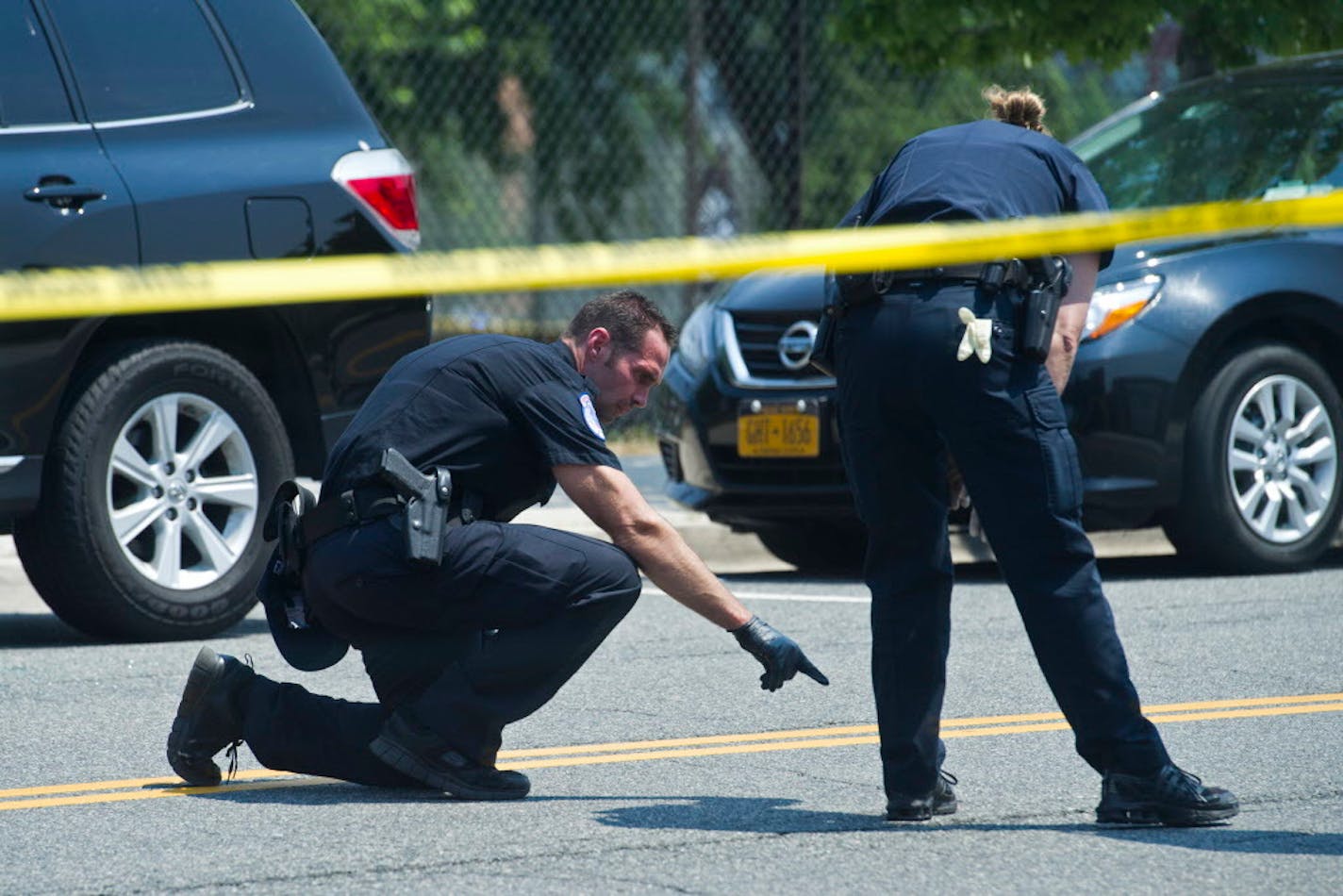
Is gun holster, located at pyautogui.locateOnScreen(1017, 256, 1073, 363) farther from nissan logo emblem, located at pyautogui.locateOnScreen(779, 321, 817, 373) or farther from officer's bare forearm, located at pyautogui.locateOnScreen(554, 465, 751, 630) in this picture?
nissan logo emblem, located at pyautogui.locateOnScreen(779, 321, 817, 373)

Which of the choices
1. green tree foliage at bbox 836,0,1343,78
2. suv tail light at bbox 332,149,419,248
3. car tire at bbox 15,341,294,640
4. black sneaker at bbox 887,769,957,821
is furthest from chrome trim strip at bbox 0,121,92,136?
green tree foliage at bbox 836,0,1343,78

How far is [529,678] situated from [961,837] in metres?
0.99

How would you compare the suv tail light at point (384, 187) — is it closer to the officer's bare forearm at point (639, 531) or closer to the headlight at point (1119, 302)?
the headlight at point (1119, 302)

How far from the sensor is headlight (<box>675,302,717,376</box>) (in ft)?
27.1

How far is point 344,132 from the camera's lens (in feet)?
Answer: 23.4

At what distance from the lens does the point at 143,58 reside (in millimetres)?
6891

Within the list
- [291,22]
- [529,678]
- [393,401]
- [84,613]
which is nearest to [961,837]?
[529,678]

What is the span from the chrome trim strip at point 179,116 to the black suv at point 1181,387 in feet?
6.76

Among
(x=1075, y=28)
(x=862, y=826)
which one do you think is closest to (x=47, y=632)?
(x=862, y=826)

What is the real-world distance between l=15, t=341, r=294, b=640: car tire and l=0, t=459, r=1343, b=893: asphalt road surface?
15 centimetres

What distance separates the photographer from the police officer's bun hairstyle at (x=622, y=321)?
4.88 metres

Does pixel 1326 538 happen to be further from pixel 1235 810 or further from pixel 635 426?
pixel 635 426

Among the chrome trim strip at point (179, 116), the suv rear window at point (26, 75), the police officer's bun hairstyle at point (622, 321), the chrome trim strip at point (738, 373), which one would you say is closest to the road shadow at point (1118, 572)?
the chrome trim strip at point (738, 373)

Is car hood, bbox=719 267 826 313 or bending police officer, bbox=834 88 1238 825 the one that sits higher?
bending police officer, bbox=834 88 1238 825
